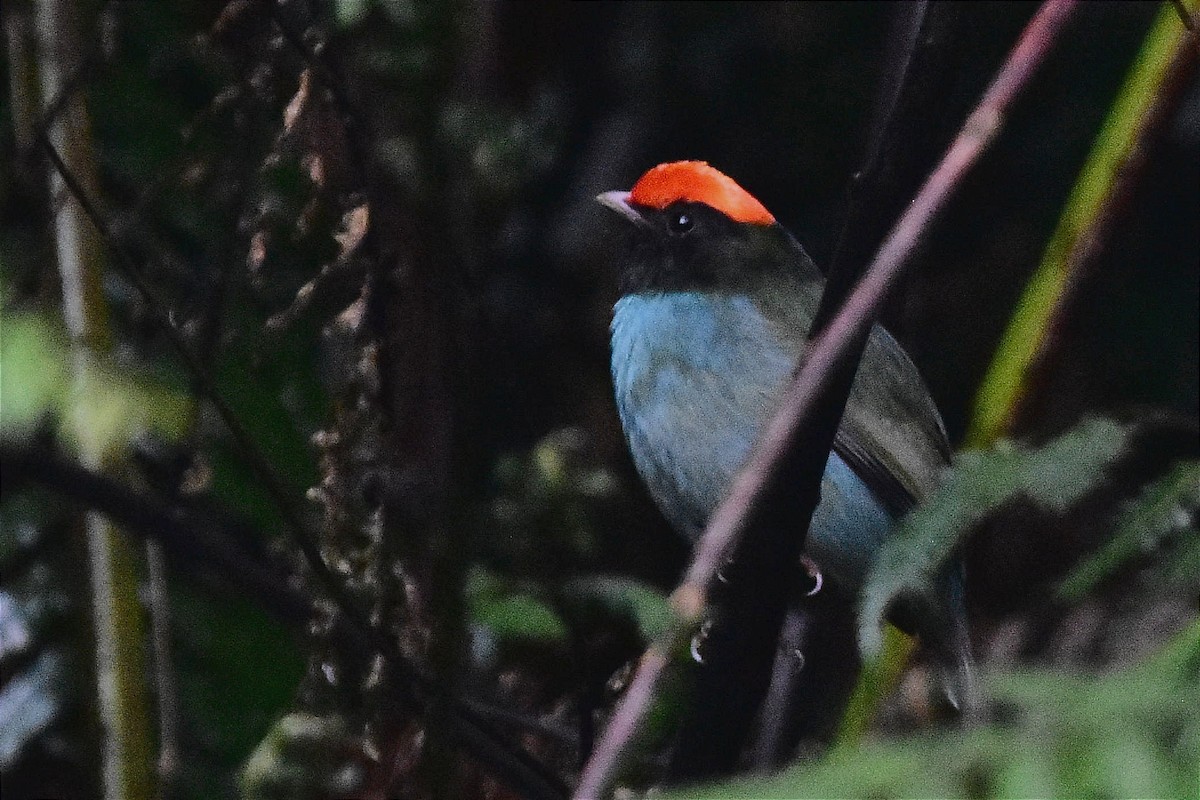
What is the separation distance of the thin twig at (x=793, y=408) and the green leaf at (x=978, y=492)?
0.83 m

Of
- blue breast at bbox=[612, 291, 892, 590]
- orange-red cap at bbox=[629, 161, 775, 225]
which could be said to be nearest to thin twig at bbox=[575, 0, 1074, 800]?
blue breast at bbox=[612, 291, 892, 590]

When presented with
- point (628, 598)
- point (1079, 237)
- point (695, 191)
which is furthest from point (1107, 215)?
point (628, 598)

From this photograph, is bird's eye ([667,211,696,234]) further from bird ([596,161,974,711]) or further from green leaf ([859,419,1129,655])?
green leaf ([859,419,1129,655])

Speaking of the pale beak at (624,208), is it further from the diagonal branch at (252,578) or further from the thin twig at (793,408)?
the thin twig at (793,408)

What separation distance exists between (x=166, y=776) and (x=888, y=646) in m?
1.55

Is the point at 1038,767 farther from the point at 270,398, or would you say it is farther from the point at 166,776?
the point at 270,398

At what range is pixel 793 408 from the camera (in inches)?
51.4

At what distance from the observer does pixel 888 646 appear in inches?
135

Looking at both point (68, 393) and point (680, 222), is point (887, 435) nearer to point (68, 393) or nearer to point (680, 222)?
point (680, 222)

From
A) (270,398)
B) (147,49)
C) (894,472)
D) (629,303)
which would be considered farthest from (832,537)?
(147,49)

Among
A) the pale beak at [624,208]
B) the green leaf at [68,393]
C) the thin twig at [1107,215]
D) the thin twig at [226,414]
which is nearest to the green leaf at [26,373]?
the green leaf at [68,393]

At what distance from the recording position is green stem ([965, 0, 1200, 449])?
125 inches

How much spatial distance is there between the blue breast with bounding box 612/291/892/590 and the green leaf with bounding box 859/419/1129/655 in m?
1.03

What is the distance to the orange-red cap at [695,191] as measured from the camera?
3760 millimetres
